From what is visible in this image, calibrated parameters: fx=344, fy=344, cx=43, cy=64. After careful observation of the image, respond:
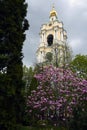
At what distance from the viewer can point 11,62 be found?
18.1m

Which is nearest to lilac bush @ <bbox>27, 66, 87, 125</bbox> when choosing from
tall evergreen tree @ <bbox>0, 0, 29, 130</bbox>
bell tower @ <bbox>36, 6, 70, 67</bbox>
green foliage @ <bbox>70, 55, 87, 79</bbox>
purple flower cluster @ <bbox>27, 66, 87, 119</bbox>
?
purple flower cluster @ <bbox>27, 66, 87, 119</bbox>

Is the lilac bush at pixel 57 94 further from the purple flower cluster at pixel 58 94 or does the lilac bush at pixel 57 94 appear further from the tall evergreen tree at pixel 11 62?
Answer: the tall evergreen tree at pixel 11 62

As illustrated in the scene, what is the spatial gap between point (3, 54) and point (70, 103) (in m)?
7.31

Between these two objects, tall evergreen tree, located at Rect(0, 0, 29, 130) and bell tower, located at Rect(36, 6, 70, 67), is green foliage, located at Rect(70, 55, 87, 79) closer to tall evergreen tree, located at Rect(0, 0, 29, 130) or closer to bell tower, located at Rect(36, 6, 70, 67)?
bell tower, located at Rect(36, 6, 70, 67)

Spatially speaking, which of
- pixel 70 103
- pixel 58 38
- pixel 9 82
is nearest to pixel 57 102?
pixel 70 103

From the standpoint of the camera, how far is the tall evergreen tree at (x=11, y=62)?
670 inches

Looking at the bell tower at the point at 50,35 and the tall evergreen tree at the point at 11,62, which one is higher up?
the bell tower at the point at 50,35

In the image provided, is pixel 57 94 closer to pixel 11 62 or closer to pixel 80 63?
pixel 11 62

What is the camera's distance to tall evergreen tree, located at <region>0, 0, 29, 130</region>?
17.0 m

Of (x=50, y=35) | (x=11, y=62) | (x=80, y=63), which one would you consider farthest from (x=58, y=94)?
(x=50, y=35)

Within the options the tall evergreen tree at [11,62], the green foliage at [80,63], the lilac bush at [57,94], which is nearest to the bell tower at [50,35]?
the green foliage at [80,63]

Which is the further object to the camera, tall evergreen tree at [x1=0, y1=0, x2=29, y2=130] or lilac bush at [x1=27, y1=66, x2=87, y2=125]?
lilac bush at [x1=27, y1=66, x2=87, y2=125]

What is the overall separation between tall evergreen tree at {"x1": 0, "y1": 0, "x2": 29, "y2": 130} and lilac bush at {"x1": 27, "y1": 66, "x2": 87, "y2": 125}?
222 inches

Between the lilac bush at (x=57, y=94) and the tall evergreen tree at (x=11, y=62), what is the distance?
565 centimetres
